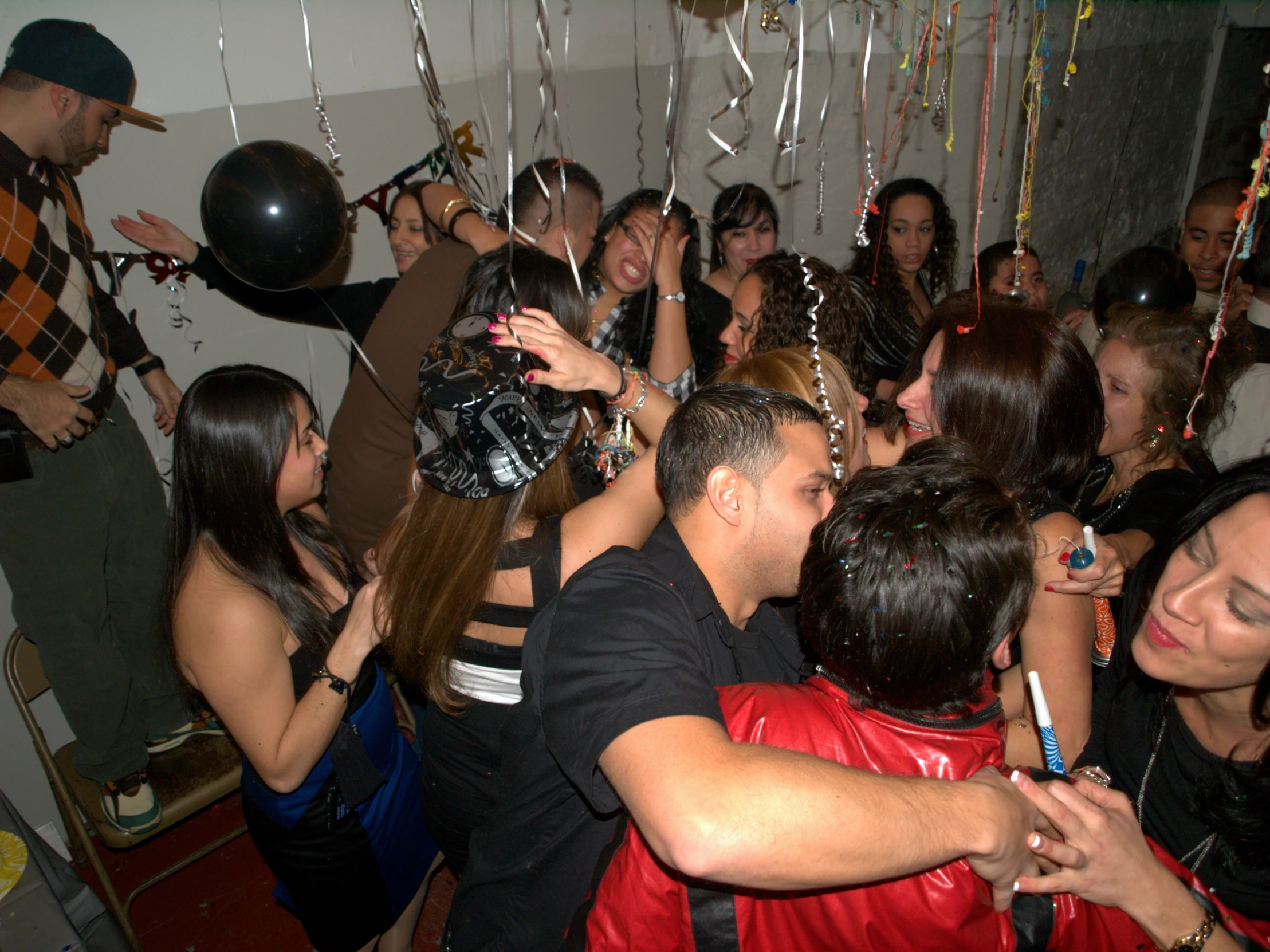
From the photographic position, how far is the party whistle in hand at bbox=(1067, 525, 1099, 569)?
1.26m

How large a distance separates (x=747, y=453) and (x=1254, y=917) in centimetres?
107

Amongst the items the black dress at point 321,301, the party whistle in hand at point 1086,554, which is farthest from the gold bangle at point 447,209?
the party whistle in hand at point 1086,554

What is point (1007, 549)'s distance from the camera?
0.94m

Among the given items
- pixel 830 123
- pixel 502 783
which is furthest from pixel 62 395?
pixel 830 123

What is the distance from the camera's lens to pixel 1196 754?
1.20 meters

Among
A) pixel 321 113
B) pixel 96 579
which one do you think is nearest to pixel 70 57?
pixel 321 113

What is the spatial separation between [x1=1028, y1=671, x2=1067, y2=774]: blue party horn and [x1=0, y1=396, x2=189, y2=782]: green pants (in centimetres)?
194

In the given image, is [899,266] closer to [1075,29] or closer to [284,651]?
[1075,29]

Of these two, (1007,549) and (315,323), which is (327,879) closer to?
(1007,549)

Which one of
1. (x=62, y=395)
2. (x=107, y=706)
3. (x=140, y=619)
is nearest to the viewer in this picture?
(x=62, y=395)

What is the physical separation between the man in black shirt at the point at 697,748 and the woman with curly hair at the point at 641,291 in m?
1.14

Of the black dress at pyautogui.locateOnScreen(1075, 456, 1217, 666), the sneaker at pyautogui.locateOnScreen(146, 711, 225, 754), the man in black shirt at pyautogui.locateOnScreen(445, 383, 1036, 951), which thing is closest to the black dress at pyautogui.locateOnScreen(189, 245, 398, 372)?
the sneaker at pyautogui.locateOnScreen(146, 711, 225, 754)

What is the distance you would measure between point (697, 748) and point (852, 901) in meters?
0.29

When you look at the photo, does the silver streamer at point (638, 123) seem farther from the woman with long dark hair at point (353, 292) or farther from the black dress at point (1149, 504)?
the black dress at point (1149, 504)
